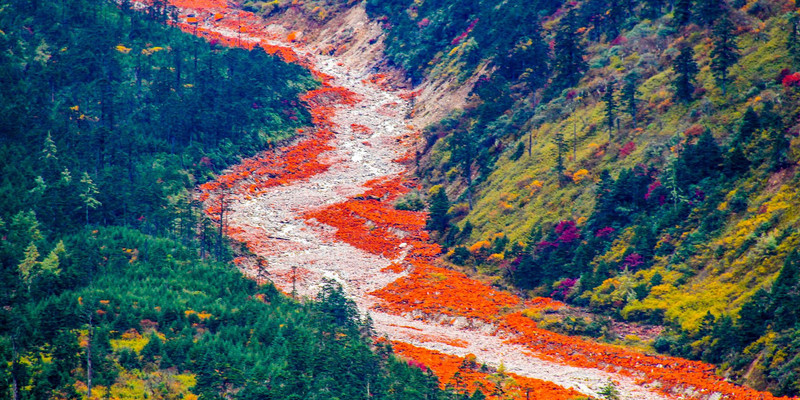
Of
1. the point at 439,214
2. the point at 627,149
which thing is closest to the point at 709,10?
the point at 627,149

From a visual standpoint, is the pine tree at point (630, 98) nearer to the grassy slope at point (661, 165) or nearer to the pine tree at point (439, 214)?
the grassy slope at point (661, 165)

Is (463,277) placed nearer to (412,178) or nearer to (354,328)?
(354,328)

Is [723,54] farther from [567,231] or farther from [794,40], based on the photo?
[567,231]

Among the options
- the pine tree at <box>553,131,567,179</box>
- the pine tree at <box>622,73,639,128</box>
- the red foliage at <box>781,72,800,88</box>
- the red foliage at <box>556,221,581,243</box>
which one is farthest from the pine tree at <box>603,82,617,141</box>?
the red foliage at <box>781,72,800,88</box>

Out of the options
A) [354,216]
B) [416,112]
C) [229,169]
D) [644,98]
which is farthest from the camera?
[416,112]

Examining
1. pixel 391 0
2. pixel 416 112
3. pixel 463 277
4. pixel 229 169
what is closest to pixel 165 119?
pixel 229 169

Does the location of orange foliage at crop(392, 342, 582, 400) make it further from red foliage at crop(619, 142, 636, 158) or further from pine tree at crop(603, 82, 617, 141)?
pine tree at crop(603, 82, 617, 141)
